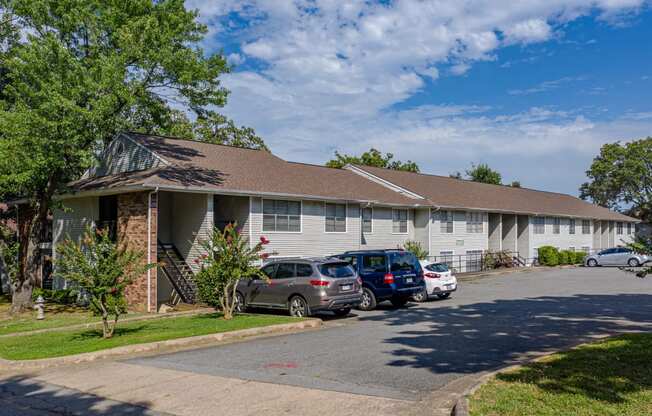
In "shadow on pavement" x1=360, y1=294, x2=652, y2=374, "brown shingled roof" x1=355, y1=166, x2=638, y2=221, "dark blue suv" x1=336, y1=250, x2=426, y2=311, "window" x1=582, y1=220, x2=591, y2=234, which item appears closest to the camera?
"shadow on pavement" x1=360, y1=294, x2=652, y2=374

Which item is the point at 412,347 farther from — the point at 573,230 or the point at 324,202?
the point at 573,230

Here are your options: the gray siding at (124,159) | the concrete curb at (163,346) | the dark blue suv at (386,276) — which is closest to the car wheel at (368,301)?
the dark blue suv at (386,276)

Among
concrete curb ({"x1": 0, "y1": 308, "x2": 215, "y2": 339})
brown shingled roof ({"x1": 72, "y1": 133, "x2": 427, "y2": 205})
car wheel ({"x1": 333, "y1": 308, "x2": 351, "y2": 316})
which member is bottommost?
concrete curb ({"x1": 0, "y1": 308, "x2": 215, "y2": 339})

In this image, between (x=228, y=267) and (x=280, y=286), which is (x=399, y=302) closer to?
(x=280, y=286)

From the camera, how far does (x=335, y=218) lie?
27.5 m

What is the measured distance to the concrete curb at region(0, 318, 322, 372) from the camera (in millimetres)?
11375

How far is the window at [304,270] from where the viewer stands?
56.5ft

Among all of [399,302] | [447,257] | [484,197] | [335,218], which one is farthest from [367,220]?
[484,197]

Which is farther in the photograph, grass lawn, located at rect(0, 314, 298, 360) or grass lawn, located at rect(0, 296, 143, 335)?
grass lawn, located at rect(0, 296, 143, 335)

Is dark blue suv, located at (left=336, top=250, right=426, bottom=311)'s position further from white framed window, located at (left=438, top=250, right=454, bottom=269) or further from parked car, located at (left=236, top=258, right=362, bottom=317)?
white framed window, located at (left=438, top=250, right=454, bottom=269)

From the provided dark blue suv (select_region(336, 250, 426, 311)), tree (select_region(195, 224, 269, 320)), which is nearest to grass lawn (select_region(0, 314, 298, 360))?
tree (select_region(195, 224, 269, 320))

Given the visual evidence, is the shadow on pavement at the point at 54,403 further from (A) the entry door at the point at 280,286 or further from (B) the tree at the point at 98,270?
(A) the entry door at the point at 280,286

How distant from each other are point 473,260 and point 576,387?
31473 mm

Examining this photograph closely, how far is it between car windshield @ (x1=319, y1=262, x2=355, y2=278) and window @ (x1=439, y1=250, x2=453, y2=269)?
18922mm
